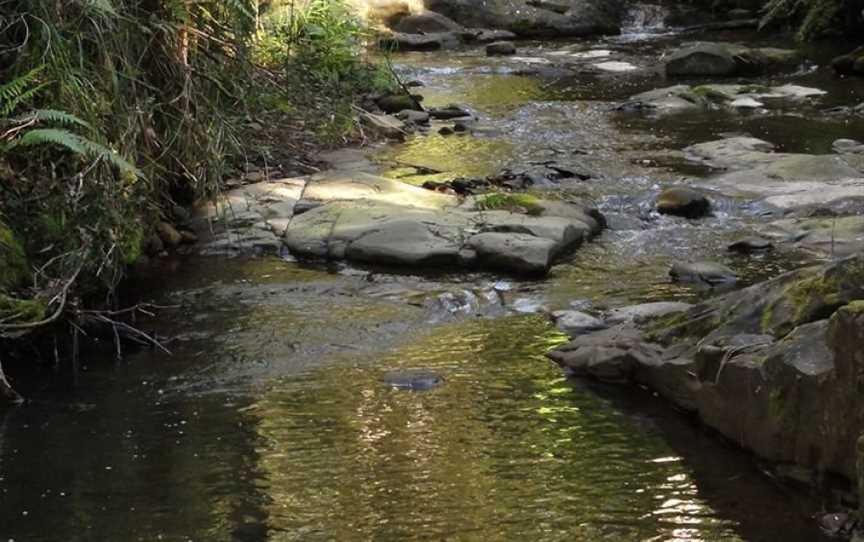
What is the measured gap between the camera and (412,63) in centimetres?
1683

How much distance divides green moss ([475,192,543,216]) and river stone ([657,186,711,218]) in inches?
35.5

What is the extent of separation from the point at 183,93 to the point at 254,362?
1.84 meters

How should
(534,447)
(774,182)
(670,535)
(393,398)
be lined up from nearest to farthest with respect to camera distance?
(670,535) < (534,447) < (393,398) < (774,182)

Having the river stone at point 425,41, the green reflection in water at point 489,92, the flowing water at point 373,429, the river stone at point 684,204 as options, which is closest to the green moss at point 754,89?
A: the green reflection in water at point 489,92

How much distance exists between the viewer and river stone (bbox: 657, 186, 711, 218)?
867cm

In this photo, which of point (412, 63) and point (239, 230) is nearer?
point (239, 230)

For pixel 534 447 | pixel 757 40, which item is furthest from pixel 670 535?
pixel 757 40

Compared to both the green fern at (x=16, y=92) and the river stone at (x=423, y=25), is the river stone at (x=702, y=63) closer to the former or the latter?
the river stone at (x=423, y=25)

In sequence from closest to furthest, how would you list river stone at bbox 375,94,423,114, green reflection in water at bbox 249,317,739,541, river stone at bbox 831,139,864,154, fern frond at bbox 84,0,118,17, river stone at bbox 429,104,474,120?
green reflection in water at bbox 249,317,739,541 → fern frond at bbox 84,0,118,17 → river stone at bbox 831,139,864,154 → river stone at bbox 375,94,423,114 → river stone at bbox 429,104,474,120

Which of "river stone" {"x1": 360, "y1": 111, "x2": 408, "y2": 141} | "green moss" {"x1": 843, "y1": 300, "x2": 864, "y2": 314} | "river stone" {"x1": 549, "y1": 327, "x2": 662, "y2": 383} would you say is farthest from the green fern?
"river stone" {"x1": 360, "y1": 111, "x2": 408, "y2": 141}

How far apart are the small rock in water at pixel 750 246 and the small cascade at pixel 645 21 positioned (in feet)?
43.1

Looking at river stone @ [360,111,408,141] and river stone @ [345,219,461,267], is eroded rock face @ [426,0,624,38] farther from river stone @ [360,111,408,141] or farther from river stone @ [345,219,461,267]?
river stone @ [345,219,461,267]

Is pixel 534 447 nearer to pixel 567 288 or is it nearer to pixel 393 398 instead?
pixel 393 398

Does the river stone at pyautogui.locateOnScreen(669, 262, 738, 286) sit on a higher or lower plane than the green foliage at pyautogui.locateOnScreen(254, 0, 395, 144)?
lower
